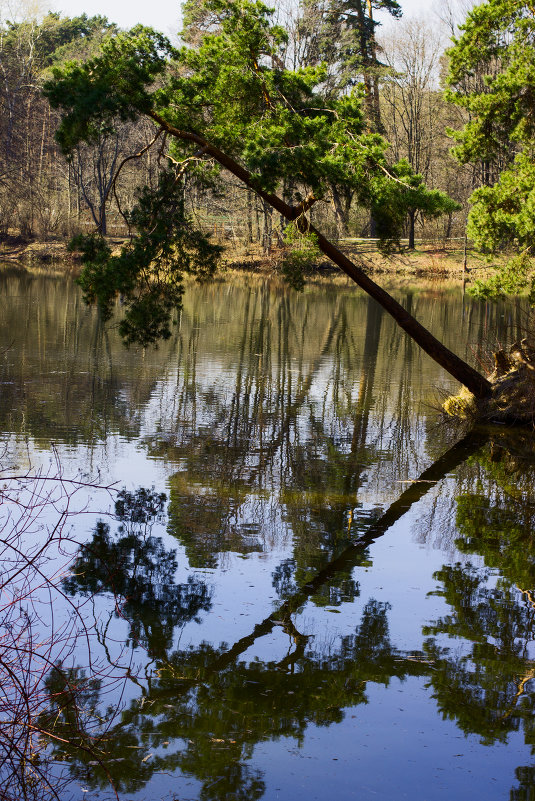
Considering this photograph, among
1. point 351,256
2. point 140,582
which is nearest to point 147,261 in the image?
point 140,582

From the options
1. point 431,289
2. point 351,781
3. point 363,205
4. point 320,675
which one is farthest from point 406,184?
point 431,289

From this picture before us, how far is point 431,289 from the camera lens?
148 ft

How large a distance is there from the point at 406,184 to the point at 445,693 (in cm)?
943

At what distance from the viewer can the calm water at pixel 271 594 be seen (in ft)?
17.9

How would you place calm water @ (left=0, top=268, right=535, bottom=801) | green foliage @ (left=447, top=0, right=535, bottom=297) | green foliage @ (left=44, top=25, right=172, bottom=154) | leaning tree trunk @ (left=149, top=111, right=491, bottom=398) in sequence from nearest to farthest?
calm water @ (left=0, top=268, right=535, bottom=801), green foliage @ (left=44, top=25, right=172, bottom=154), leaning tree trunk @ (left=149, top=111, right=491, bottom=398), green foliage @ (left=447, top=0, right=535, bottom=297)

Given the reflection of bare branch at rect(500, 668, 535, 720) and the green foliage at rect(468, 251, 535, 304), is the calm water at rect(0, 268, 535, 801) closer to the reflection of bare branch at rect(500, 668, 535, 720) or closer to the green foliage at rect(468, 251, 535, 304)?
the reflection of bare branch at rect(500, 668, 535, 720)

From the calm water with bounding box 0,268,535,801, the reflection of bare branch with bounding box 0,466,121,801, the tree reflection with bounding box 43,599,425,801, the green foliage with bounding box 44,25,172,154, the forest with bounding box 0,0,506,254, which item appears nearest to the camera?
the reflection of bare branch with bounding box 0,466,121,801

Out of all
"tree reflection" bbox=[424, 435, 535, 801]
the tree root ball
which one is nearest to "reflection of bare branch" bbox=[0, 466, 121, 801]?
"tree reflection" bbox=[424, 435, 535, 801]

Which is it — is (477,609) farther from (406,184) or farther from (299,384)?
(299,384)

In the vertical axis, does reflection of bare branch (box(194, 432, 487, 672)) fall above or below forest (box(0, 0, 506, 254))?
below

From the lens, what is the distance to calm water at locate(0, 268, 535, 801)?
5.45 metres

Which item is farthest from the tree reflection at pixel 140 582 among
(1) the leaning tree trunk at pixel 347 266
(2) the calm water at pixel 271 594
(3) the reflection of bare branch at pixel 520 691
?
(1) the leaning tree trunk at pixel 347 266

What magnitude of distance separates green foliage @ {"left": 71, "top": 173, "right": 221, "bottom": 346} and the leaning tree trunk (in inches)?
31.7

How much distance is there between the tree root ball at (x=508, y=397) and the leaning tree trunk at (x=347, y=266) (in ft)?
0.75
